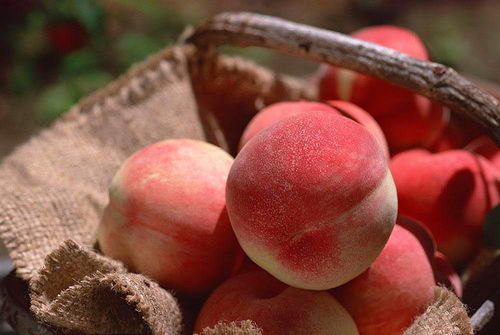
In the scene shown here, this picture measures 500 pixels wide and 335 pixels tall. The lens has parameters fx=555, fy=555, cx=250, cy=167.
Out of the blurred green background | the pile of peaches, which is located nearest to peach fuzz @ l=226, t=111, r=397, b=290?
the pile of peaches

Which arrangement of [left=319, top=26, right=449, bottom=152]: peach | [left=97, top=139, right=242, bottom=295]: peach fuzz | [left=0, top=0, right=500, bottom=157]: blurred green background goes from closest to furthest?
1. [left=97, top=139, right=242, bottom=295]: peach fuzz
2. [left=319, top=26, right=449, bottom=152]: peach
3. [left=0, top=0, right=500, bottom=157]: blurred green background

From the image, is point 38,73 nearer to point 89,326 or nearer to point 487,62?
point 89,326

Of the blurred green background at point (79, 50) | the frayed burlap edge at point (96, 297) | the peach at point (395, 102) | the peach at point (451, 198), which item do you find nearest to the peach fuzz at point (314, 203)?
the frayed burlap edge at point (96, 297)

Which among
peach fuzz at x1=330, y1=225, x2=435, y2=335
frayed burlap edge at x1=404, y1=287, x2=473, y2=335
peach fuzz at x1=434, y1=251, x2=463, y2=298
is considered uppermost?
frayed burlap edge at x1=404, y1=287, x2=473, y2=335

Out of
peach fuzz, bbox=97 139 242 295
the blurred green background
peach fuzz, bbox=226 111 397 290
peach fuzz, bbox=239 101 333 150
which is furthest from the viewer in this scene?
the blurred green background

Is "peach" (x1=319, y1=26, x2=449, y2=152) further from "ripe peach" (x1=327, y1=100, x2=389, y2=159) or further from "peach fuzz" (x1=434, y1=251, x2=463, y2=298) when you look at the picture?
"peach fuzz" (x1=434, y1=251, x2=463, y2=298)

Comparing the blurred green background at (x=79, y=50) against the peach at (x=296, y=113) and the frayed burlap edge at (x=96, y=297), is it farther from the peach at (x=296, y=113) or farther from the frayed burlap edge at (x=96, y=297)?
the frayed burlap edge at (x=96, y=297)

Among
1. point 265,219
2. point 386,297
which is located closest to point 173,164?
point 265,219
